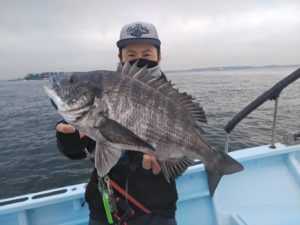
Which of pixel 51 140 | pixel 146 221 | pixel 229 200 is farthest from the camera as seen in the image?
pixel 51 140

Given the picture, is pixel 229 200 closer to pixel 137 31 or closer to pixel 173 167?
pixel 173 167

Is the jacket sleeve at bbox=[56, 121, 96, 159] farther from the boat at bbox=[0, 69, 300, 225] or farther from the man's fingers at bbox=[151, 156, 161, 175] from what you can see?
the boat at bbox=[0, 69, 300, 225]

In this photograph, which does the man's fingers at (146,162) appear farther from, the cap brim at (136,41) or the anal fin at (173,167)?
the cap brim at (136,41)

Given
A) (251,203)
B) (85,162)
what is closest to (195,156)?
(251,203)

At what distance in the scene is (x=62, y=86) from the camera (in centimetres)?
222

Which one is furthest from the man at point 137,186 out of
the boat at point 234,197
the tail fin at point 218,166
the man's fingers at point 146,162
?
the boat at point 234,197

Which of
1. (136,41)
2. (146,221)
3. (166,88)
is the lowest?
(146,221)

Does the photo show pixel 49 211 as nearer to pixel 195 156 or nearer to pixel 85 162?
pixel 195 156

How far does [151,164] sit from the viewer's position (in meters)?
2.59

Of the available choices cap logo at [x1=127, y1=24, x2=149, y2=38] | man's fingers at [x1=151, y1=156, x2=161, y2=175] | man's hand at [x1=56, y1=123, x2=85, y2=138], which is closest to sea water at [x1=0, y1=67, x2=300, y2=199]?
cap logo at [x1=127, y1=24, x2=149, y2=38]

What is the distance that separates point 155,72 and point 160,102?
628 mm

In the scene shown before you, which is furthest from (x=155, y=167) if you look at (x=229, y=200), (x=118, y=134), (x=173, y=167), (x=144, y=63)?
A: (x=229, y=200)

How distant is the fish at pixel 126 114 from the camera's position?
2.16 m

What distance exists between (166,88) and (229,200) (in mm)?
2530
